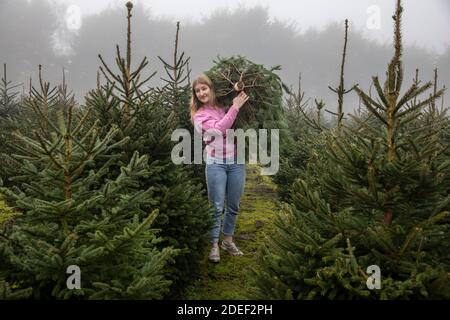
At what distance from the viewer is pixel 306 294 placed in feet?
8.90

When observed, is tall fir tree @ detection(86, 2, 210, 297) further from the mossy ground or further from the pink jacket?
the pink jacket

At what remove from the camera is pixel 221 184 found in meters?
5.00

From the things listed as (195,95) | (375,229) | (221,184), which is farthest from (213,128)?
(375,229)

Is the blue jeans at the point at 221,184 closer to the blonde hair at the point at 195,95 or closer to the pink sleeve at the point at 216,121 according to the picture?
the pink sleeve at the point at 216,121

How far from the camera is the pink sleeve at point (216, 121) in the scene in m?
4.63

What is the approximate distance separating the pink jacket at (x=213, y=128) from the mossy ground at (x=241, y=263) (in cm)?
122

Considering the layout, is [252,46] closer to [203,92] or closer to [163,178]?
[203,92]

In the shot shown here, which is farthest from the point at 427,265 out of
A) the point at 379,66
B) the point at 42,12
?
the point at 379,66

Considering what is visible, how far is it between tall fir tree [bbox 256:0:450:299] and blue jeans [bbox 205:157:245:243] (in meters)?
1.98

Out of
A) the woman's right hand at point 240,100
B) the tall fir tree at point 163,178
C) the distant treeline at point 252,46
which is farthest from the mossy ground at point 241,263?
the distant treeline at point 252,46
